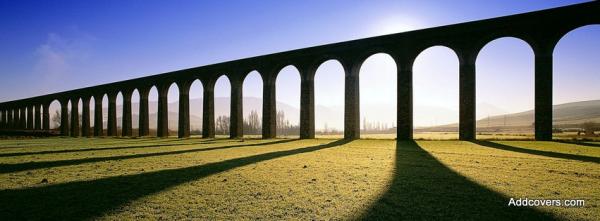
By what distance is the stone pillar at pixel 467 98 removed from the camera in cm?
1861

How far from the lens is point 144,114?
36281mm

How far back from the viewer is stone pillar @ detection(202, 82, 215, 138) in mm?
29781

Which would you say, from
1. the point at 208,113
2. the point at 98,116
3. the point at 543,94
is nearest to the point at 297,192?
the point at 543,94

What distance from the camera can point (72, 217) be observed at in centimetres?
373

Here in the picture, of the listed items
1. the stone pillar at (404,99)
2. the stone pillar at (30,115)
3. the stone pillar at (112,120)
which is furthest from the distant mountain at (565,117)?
the stone pillar at (30,115)

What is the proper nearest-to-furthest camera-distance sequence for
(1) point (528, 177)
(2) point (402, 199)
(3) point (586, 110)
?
1. (2) point (402, 199)
2. (1) point (528, 177)
3. (3) point (586, 110)

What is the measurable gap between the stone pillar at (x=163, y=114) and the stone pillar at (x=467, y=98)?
2608 cm

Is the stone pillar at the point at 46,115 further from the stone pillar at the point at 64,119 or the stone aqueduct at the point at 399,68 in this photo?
the stone aqueduct at the point at 399,68

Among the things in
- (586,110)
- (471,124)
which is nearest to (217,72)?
(471,124)

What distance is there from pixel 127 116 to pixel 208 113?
527 inches

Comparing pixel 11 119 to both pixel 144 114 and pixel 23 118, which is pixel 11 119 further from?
pixel 144 114

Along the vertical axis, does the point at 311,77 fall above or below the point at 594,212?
above

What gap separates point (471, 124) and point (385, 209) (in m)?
→ 16.8

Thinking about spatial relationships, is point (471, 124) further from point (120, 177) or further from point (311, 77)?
point (120, 177)
